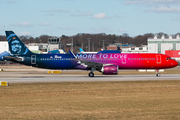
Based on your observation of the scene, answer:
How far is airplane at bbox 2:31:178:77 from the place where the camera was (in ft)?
151

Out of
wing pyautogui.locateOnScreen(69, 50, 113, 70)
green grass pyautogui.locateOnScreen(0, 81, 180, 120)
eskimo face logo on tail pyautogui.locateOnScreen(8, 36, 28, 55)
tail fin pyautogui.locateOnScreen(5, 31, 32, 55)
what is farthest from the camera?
eskimo face logo on tail pyautogui.locateOnScreen(8, 36, 28, 55)

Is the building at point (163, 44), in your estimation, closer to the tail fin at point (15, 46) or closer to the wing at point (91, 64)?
the wing at point (91, 64)

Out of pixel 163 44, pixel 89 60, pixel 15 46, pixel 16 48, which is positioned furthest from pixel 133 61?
pixel 163 44

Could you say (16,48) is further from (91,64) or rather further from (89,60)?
(91,64)

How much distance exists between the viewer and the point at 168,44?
169 metres

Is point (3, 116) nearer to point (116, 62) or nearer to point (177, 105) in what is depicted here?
point (177, 105)

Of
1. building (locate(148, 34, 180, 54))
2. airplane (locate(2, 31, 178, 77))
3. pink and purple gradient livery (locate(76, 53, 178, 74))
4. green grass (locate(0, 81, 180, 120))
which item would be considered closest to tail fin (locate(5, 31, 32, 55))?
airplane (locate(2, 31, 178, 77))

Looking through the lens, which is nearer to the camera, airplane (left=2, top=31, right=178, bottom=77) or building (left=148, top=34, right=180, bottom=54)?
airplane (left=2, top=31, right=178, bottom=77)

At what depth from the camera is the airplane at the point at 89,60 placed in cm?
4597

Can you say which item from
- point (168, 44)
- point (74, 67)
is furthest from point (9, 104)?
point (168, 44)

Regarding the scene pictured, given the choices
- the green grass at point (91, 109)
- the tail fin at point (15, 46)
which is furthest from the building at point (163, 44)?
the green grass at point (91, 109)

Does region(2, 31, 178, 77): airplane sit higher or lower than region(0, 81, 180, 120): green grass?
higher

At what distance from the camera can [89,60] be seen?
1834 inches

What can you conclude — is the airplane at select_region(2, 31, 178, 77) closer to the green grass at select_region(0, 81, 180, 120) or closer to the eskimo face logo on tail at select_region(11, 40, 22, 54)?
the eskimo face logo on tail at select_region(11, 40, 22, 54)
